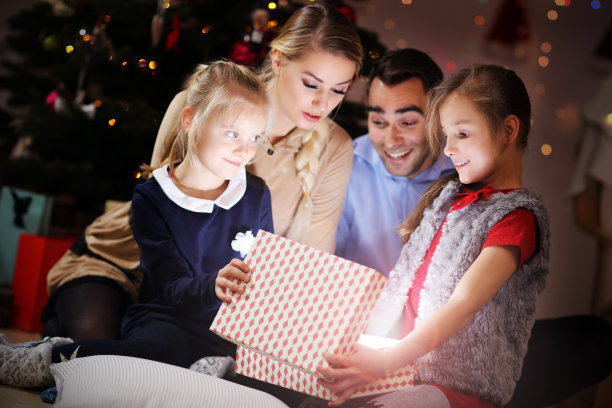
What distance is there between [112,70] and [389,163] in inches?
32.4

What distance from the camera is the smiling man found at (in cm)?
123

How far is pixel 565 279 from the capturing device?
146cm

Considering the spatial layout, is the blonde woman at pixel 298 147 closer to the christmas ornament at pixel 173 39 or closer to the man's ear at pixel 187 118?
the man's ear at pixel 187 118

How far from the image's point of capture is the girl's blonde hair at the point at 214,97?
117 centimetres

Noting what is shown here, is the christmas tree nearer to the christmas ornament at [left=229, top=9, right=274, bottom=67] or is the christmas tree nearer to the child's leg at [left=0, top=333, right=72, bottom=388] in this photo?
the christmas ornament at [left=229, top=9, right=274, bottom=67]

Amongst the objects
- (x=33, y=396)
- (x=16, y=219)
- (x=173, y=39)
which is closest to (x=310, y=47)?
(x=173, y=39)

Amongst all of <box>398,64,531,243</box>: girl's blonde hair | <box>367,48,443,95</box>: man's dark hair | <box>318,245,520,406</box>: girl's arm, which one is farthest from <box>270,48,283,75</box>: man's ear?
<box>318,245,520,406</box>: girl's arm

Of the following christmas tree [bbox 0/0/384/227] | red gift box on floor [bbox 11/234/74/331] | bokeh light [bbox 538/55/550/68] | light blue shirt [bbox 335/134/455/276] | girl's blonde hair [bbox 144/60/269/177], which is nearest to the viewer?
girl's blonde hair [bbox 144/60/269/177]

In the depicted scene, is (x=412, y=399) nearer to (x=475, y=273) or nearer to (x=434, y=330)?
(x=434, y=330)

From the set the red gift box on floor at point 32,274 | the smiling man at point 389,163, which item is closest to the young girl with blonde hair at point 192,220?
the smiling man at point 389,163

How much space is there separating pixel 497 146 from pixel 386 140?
28cm

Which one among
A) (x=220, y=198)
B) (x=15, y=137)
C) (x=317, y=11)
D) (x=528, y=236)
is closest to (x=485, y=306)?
(x=528, y=236)

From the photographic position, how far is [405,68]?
1.23m

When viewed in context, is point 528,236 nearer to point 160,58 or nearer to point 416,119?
point 416,119
